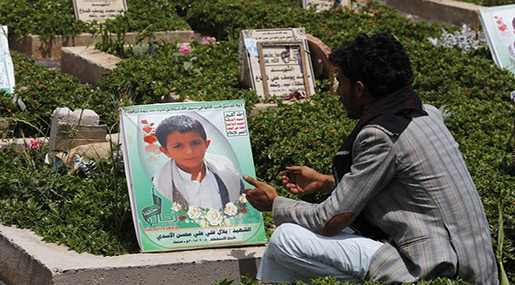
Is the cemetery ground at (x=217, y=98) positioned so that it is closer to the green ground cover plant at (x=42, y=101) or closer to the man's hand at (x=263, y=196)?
the green ground cover plant at (x=42, y=101)

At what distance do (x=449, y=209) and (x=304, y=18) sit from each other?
6.87 metres

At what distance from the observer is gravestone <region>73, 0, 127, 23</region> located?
34.2 feet

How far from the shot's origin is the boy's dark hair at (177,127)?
17.2 feet

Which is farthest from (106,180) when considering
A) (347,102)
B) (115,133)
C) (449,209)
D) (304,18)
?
(304,18)

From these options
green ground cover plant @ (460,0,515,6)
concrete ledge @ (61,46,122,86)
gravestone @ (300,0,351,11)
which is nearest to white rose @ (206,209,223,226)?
concrete ledge @ (61,46,122,86)

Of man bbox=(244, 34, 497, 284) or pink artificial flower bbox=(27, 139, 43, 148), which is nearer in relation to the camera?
man bbox=(244, 34, 497, 284)

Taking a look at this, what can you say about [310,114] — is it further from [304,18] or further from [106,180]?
[304,18]

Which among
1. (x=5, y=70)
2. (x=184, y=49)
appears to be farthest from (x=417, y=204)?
(x=184, y=49)

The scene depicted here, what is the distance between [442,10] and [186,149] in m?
8.57

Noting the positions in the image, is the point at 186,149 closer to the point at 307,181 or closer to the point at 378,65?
the point at 307,181

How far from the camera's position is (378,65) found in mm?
4090

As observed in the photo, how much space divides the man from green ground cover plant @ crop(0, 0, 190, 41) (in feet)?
19.4

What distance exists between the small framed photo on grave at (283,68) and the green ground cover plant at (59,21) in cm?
209

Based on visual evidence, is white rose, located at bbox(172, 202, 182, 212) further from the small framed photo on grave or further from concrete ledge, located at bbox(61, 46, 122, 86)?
concrete ledge, located at bbox(61, 46, 122, 86)
